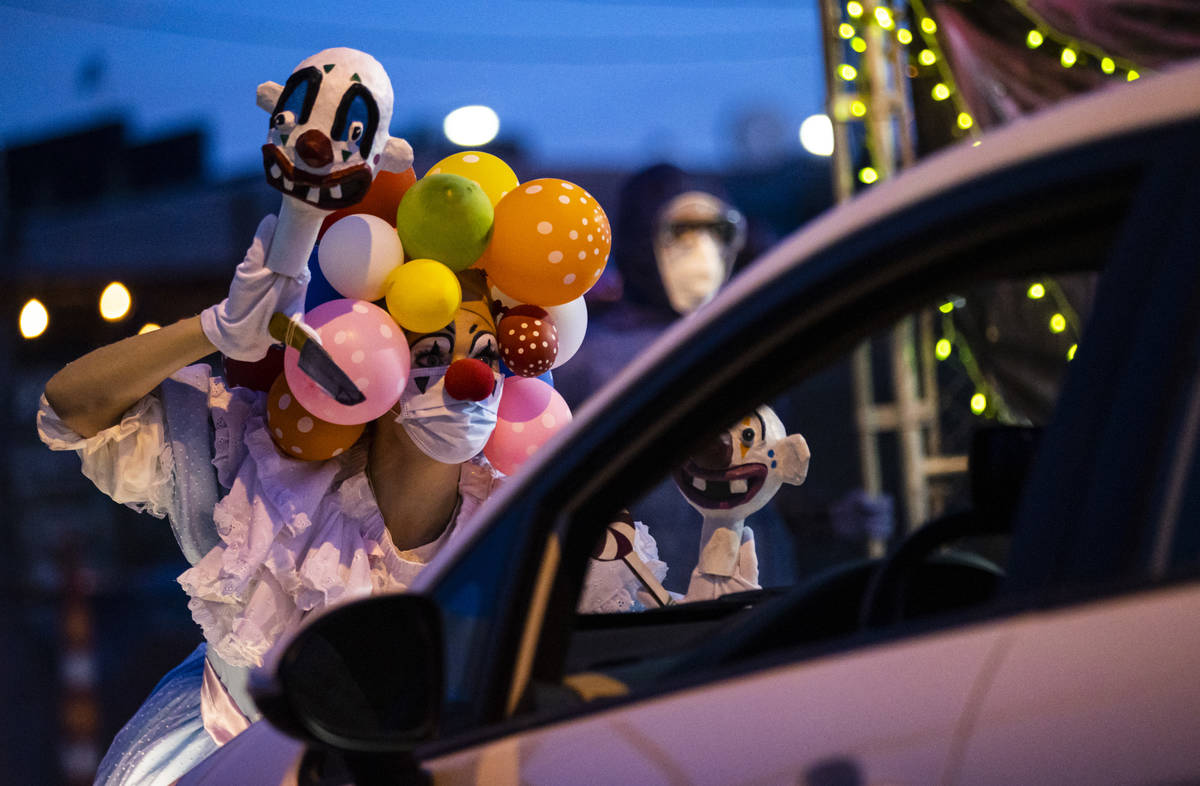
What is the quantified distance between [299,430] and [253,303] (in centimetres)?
29

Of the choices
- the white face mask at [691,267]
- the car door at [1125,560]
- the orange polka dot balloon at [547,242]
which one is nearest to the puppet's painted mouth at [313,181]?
the orange polka dot balloon at [547,242]

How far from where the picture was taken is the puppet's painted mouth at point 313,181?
7.37 feet

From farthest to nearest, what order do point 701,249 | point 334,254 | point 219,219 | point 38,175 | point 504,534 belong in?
point 38,175
point 219,219
point 701,249
point 334,254
point 504,534

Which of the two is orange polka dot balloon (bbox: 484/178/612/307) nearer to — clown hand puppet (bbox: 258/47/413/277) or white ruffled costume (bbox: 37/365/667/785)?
clown hand puppet (bbox: 258/47/413/277)

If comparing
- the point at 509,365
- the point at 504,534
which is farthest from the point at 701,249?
the point at 504,534

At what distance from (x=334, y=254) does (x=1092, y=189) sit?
185 centimetres

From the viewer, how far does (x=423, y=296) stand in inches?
94.9

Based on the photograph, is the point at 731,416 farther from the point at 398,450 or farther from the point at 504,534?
the point at 398,450

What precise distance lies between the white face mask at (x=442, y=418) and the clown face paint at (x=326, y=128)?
40cm

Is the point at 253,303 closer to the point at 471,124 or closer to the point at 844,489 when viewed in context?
the point at 844,489

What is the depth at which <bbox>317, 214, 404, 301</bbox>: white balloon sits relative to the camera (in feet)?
8.05

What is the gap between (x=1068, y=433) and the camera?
0.84 meters

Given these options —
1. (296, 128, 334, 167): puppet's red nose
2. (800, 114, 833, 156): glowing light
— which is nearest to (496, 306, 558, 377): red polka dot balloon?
(296, 128, 334, 167): puppet's red nose

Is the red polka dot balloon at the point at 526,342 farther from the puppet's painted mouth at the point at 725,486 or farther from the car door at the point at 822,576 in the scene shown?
the car door at the point at 822,576
